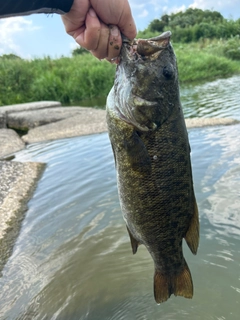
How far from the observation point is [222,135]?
754cm

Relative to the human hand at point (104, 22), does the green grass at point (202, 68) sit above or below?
below

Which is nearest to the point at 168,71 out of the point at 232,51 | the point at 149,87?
the point at 149,87

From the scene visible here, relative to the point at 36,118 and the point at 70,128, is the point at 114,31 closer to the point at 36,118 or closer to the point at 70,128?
the point at 70,128

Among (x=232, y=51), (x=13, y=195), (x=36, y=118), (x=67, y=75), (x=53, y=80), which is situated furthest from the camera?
(x=232, y=51)

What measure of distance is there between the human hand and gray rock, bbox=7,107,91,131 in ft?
31.5

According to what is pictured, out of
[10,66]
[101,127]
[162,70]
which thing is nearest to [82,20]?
[162,70]

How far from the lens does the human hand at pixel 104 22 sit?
7.54ft

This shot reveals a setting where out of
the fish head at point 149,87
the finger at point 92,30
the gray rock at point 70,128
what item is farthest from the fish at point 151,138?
the gray rock at point 70,128

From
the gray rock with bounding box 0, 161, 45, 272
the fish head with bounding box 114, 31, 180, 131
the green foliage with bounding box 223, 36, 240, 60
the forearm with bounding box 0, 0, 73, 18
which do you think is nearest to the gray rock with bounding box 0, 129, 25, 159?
the gray rock with bounding box 0, 161, 45, 272

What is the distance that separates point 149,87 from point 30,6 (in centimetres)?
92

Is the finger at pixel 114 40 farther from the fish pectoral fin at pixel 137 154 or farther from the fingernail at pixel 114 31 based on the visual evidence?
the fish pectoral fin at pixel 137 154

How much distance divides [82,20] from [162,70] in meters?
0.68

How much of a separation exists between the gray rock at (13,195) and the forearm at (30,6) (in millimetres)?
2667

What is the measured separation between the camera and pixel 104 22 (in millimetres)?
2373
